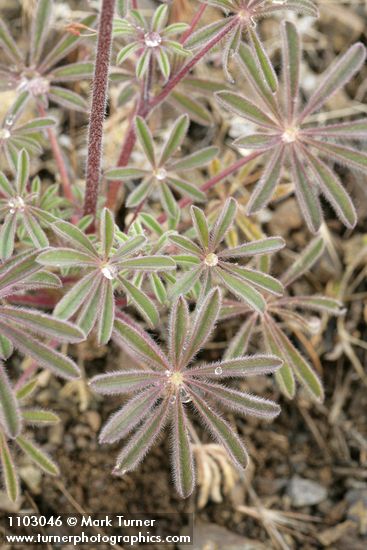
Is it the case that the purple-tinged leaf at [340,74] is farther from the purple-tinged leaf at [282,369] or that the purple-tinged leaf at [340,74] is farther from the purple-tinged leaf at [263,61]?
the purple-tinged leaf at [282,369]

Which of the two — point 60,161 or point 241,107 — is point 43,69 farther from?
point 241,107

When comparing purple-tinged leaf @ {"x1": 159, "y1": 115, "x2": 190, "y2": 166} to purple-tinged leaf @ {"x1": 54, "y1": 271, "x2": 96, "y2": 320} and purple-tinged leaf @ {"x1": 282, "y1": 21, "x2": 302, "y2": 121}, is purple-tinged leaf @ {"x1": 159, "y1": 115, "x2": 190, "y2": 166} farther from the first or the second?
purple-tinged leaf @ {"x1": 54, "y1": 271, "x2": 96, "y2": 320}

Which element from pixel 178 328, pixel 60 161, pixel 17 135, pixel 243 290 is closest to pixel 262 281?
pixel 243 290

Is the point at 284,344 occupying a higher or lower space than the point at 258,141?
lower

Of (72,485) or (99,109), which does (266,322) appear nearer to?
(99,109)

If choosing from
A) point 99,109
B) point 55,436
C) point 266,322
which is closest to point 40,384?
point 55,436

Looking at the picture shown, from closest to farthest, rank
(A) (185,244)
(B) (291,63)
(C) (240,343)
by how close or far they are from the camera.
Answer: (A) (185,244), (B) (291,63), (C) (240,343)

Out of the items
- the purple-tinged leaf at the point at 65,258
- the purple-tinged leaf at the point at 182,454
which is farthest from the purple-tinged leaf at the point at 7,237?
the purple-tinged leaf at the point at 182,454

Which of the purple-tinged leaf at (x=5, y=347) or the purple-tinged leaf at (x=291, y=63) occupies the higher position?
the purple-tinged leaf at (x=291, y=63)

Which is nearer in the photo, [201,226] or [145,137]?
[201,226]

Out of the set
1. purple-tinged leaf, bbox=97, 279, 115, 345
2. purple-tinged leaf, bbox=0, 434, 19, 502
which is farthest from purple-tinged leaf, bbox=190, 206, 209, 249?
purple-tinged leaf, bbox=0, 434, 19, 502

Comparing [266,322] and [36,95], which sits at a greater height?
[36,95]
